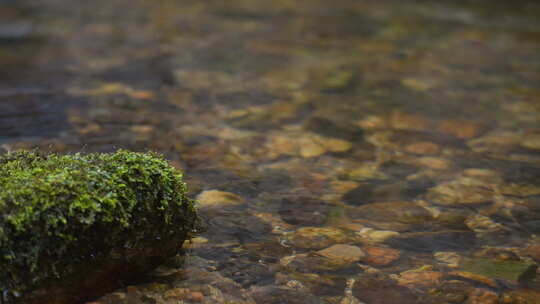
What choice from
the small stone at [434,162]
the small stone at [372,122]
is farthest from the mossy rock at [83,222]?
the small stone at [372,122]

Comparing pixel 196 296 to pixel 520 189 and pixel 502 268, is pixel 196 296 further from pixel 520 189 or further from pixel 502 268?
pixel 520 189

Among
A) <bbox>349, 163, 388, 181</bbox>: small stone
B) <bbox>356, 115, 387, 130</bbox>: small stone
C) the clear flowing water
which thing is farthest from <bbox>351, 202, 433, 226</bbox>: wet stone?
<bbox>356, 115, 387, 130</bbox>: small stone

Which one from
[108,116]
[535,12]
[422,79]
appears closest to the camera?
[108,116]

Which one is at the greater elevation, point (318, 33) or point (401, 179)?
point (318, 33)

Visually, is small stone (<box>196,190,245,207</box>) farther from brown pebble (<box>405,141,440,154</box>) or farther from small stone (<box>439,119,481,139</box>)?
small stone (<box>439,119,481,139</box>)

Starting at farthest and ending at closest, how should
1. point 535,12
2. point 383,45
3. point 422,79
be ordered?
point 535,12, point 383,45, point 422,79

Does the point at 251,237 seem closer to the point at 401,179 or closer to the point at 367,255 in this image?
the point at 367,255

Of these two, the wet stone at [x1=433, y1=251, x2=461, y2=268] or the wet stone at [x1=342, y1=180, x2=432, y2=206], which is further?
the wet stone at [x1=342, y1=180, x2=432, y2=206]

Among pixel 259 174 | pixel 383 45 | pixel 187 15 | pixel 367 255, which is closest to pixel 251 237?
pixel 367 255
